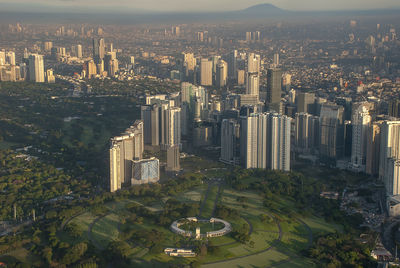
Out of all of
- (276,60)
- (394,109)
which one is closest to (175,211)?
(394,109)

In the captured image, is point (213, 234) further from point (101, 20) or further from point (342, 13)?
point (101, 20)

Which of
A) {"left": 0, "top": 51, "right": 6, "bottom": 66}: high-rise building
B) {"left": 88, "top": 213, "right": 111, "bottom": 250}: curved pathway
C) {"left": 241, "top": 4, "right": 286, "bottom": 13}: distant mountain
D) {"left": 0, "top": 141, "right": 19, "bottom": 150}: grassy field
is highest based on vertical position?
{"left": 241, "top": 4, "right": 286, "bottom": 13}: distant mountain

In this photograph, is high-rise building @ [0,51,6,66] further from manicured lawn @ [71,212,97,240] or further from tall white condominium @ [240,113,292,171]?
manicured lawn @ [71,212,97,240]

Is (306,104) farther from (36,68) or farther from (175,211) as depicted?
(36,68)

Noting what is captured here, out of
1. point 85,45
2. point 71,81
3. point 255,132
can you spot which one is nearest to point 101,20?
point 85,45

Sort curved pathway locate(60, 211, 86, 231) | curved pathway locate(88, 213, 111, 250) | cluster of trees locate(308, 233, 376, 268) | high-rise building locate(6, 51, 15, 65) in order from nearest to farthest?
cluster of trees locate(308, 233, 376, 268) → curved pathway locate(88, 213, 111, 250) → curved pathway locate(60, 211, 86, 231) → high-rise building locate(6, 51, 15, 65)

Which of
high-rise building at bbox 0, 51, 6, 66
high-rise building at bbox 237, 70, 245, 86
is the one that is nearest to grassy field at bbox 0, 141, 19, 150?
high-rise building at bbox 0, 51, 6, 66
